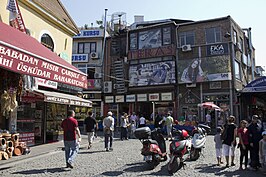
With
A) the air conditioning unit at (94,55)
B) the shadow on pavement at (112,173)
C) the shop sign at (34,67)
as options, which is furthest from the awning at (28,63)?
the air conditioning unit at (94,55)

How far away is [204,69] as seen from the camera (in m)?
23.8

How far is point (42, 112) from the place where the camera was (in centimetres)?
1445

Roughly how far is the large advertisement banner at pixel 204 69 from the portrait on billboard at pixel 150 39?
325 cm

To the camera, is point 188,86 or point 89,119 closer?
point 89,119

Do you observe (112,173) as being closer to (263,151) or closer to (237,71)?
(263,151)

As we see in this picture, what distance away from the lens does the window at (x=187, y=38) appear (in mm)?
25047

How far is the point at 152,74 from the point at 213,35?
6807 millimetres

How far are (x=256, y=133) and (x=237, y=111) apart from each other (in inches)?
625

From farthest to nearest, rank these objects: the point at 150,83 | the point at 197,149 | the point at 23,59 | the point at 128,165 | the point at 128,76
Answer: the point at 128,76 < the point at 150,83 < the point at 197,149 < the point at 128,165 < the point at 23,59

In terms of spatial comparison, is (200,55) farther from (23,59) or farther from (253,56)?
(23,59)

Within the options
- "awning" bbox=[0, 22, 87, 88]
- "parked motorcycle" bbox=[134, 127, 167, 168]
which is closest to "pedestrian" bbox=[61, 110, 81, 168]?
"parked motorcycle" bbox=[134, 127, 167, 168]

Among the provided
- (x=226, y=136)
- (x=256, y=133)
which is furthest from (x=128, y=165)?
(x=256, y=133)

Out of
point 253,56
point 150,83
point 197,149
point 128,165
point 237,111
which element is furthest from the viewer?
point 253,56

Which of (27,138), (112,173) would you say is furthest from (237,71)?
(112,173)
